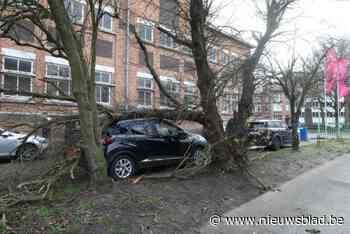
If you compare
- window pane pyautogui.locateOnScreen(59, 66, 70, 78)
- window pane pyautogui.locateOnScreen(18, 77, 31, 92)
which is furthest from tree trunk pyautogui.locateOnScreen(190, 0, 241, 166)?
window pane pyautogui.locateOnScreen(18, 77, 31, 92)

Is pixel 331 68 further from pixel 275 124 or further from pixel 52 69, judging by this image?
pixel 52 69

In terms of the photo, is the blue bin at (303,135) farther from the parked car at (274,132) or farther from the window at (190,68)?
the window at (190,68)

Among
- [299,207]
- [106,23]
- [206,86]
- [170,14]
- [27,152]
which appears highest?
[106,23]

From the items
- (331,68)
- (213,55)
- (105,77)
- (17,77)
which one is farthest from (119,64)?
(331,68)

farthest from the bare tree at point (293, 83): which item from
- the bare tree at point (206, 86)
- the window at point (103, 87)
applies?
the window at point (103, 87)

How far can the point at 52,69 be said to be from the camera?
15.2 metres

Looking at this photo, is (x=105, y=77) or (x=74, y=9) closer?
(x=74, y=9)

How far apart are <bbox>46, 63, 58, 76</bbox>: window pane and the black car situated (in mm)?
9545

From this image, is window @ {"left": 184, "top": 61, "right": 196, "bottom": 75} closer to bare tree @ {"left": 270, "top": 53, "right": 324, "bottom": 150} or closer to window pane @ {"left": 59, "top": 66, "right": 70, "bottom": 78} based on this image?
bare tree @ {"left": 270, "top": 53, "right": 324, "bottom": 150}

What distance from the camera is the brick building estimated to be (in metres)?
10.6

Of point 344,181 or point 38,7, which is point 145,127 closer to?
point 38,7

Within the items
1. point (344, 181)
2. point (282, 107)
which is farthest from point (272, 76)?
point (282, 107)

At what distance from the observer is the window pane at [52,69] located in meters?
15.0

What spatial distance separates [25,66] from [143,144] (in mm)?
10231
